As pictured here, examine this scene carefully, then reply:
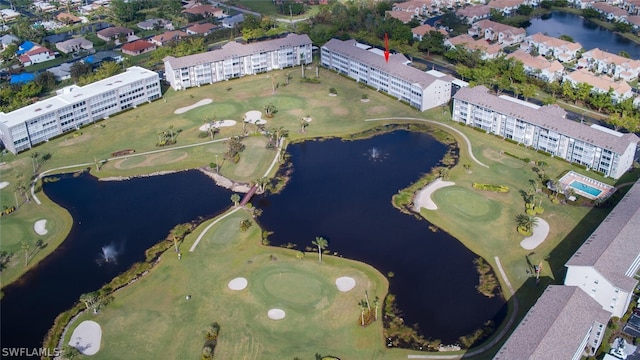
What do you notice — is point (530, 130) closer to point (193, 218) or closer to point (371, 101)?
point (371, 101)

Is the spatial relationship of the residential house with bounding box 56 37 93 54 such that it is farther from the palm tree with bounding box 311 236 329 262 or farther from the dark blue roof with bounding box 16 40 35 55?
the palm tree with bounding box 311 236 329 262

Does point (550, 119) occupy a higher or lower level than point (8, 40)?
lower

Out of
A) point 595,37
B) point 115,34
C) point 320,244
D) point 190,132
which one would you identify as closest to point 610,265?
point 320,244

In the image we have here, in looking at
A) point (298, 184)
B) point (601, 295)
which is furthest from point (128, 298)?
point (601, 295)

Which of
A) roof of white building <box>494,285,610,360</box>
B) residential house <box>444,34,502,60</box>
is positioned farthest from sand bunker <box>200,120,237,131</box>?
roof of white building <box>494,285,610,360</box>

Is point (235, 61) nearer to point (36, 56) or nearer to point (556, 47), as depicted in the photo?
point (36, 56)

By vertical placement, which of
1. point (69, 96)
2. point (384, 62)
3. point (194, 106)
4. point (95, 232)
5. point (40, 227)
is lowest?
point (95, 232)

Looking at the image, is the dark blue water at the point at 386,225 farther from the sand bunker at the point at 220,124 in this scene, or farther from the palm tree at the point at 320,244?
the sand bunker at the point at 220,124
